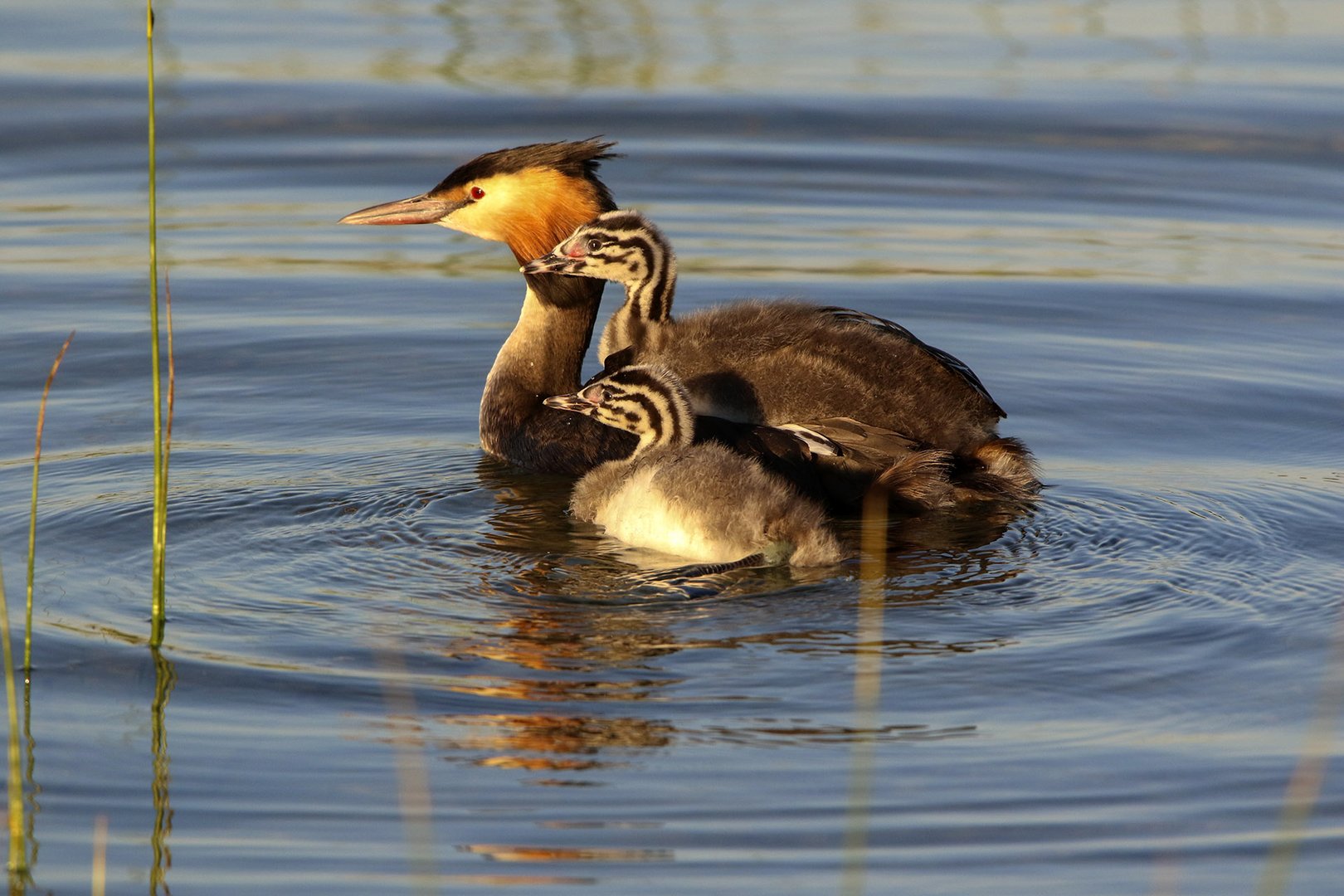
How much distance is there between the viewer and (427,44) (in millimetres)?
12773

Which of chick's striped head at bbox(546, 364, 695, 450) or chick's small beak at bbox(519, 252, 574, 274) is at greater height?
chick's small beak at bbox(519, 252, 574, 274)

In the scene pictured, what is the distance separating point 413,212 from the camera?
7.84 metres

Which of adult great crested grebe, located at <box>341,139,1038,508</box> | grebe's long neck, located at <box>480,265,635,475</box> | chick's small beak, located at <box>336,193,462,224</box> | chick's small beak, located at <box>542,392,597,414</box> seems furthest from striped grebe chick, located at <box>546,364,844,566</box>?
chick's small beak, located at <box>336,193,462,224</box>

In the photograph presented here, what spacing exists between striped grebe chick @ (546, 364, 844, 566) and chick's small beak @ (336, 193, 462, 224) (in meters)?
1.85

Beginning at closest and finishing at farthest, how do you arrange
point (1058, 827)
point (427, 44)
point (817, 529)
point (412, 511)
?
point (1058, 827) < point (817, 529) < point (412, 511) < point (427, 44)

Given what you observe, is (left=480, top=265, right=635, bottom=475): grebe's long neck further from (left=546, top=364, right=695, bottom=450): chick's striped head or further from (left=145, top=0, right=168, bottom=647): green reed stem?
(left=145, top=0, right=168, bottom=647): green reed stem

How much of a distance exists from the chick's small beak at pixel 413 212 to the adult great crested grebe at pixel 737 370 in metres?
0.12

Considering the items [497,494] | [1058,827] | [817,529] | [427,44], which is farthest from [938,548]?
[427,44]

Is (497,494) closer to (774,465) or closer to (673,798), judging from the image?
(774,465)

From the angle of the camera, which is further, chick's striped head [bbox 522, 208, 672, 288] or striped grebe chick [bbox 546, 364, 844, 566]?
chick's striped head [bbox 522, 208, 672, 288]

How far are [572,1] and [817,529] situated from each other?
813 cm

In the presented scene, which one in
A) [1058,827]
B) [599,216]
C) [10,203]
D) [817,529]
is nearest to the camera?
[1058,827]

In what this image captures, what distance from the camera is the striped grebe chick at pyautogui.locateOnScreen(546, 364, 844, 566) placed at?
19.2 ft

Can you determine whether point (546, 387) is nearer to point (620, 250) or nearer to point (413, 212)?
point (620, 250)
